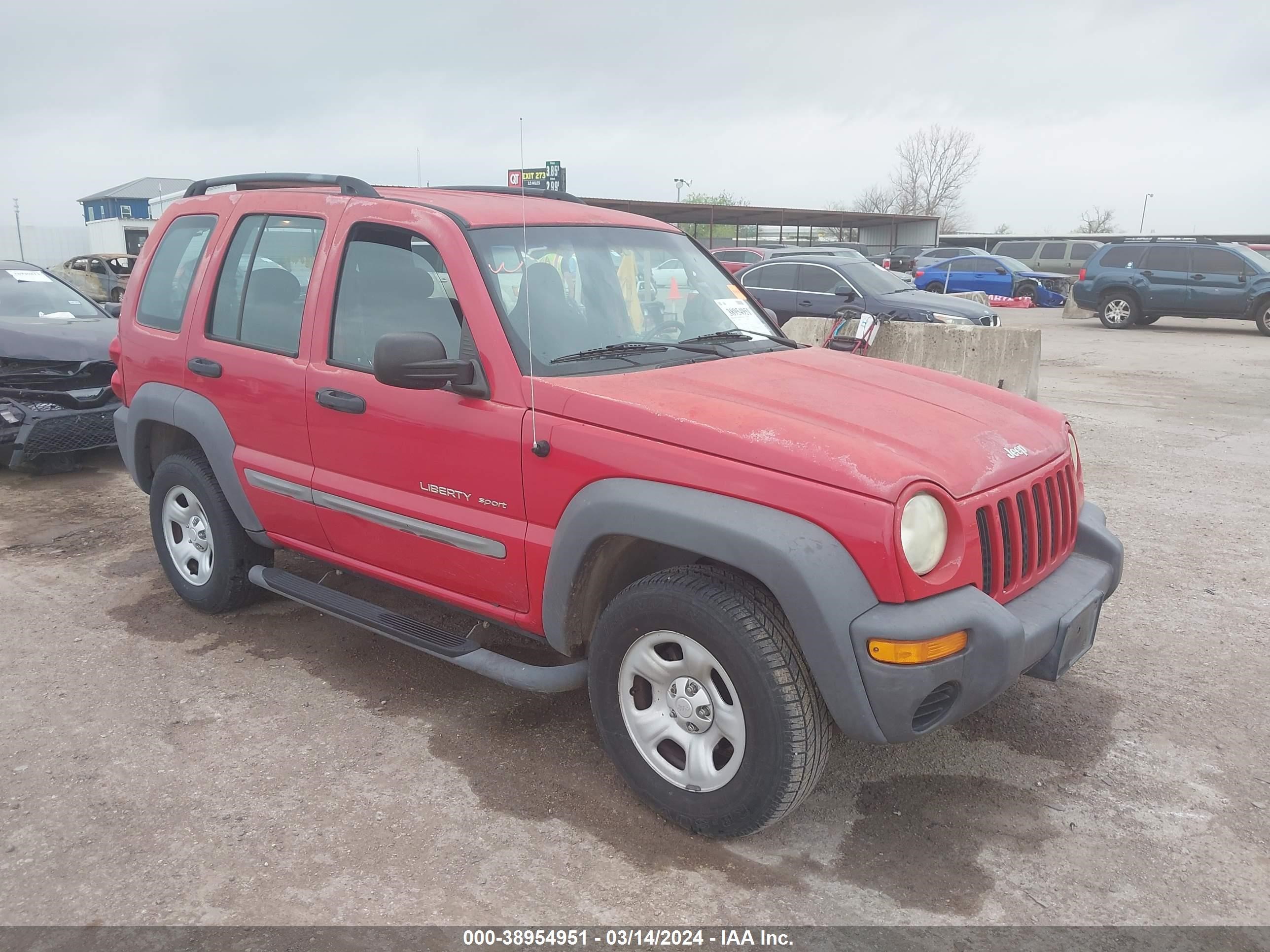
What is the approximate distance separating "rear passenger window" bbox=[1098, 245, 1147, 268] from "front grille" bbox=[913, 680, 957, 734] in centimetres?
2010

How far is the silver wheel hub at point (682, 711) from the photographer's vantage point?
2.90m

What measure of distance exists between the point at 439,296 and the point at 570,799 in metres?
1.84

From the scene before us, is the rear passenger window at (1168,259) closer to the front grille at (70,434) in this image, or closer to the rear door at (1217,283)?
the rear door at (1217,283)

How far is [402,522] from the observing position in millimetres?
3646

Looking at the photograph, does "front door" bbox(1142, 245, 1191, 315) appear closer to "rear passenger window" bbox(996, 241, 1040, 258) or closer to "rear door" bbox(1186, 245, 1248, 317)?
"rear door" bbox(1186, 245, 1248, 317)

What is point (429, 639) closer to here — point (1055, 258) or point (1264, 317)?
point (1264, 317)

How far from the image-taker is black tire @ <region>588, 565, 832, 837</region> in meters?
2.74

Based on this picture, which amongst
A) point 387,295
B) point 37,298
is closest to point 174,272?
point 387,295

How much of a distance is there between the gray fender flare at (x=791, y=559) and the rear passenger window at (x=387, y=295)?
3.58 feet

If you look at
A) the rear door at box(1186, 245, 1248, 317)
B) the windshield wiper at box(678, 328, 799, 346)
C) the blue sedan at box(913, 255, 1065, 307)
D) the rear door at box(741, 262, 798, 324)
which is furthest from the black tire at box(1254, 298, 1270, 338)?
the windshield wiper at box(678, 328, 799, 346)

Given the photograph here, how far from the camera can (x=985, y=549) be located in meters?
2.91

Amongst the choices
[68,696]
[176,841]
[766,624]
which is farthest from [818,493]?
[68,696]

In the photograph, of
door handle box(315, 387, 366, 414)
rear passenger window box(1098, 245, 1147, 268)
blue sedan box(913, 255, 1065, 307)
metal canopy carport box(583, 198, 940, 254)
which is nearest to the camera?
door handle box(315, 387, 366, 414)

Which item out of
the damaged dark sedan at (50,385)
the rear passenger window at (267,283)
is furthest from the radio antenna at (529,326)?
the damaged dark sedan at (50,385)
